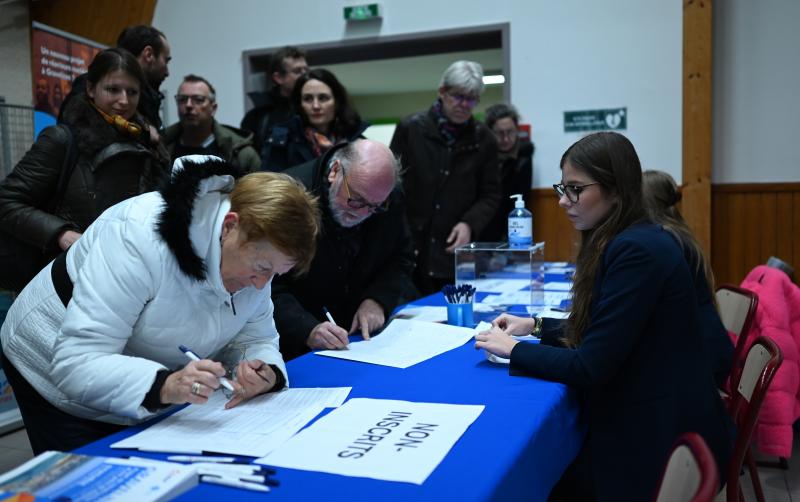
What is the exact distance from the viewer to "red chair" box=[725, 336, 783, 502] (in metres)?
1.52

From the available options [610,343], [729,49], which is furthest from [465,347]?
[729,49]

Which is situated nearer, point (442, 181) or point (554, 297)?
point (554, 297)

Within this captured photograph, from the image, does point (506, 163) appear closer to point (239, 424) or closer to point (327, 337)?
point (327, 337)

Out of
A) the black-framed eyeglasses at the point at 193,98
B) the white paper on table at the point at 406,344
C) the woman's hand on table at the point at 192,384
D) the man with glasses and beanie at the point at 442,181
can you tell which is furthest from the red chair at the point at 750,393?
the black-framed eyeglasses at the point at 193,98

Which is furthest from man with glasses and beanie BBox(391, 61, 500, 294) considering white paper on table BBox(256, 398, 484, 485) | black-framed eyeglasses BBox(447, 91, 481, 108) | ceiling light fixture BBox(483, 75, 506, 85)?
ceiling light fixture BBox(483, 75, 506, 85)

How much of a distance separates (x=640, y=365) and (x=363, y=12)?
4745 millimetres

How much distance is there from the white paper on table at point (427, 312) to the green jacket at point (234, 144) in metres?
1.31

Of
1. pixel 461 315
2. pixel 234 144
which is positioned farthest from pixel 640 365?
pixel 234 144

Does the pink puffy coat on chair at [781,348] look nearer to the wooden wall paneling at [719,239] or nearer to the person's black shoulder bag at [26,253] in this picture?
the wooden wall paneling at [719,239]

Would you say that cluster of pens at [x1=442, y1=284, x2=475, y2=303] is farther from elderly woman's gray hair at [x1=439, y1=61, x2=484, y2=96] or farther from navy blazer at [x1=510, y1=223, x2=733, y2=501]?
elderly woman's gray hair at [x1=439, y1=61, x2=484, y2=96]

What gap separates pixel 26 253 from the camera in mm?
2389

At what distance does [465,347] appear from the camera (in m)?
2.01

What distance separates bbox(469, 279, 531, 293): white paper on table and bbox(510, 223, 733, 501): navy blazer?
125cm

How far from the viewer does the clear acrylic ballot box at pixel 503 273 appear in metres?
2.71
